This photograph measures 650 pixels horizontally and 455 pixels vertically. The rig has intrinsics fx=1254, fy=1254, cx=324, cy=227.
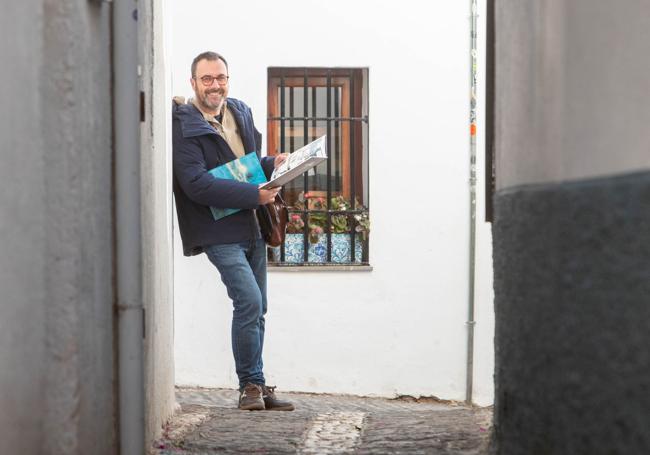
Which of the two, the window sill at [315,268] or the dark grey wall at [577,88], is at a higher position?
the dark grey wall at [577,88]

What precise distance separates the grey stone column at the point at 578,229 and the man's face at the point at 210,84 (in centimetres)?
223

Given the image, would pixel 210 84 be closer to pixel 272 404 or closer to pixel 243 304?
pixel 243 304

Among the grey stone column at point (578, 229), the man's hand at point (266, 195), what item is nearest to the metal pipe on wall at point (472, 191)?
the man's hand at point (266, 195)

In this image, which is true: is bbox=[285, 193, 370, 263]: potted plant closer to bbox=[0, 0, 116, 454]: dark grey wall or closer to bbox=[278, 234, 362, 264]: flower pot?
bbox=[278, 234, 362, 264]: flower pot

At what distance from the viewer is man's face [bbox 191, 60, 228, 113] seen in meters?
5.79

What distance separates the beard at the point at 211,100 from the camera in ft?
19.0

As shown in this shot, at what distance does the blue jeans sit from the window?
5.05 m

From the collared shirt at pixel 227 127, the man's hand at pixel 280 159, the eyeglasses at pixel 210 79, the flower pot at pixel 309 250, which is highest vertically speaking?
the eyeglasses at pixel 210 79

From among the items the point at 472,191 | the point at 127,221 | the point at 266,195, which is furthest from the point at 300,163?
the point at 472,191

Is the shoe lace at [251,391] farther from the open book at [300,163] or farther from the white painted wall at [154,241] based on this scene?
the open book at [300,163]

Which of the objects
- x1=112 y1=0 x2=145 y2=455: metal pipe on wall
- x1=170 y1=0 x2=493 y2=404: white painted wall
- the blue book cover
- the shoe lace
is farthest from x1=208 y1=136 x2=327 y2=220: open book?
x1=170 y1=0 x2=493 y2=404: white painted wall

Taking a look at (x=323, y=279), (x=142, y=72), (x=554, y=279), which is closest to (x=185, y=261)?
(x=323, y=279)

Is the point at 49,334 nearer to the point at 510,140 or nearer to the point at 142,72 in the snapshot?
the point at 142,72

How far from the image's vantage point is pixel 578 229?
340 centimetres
